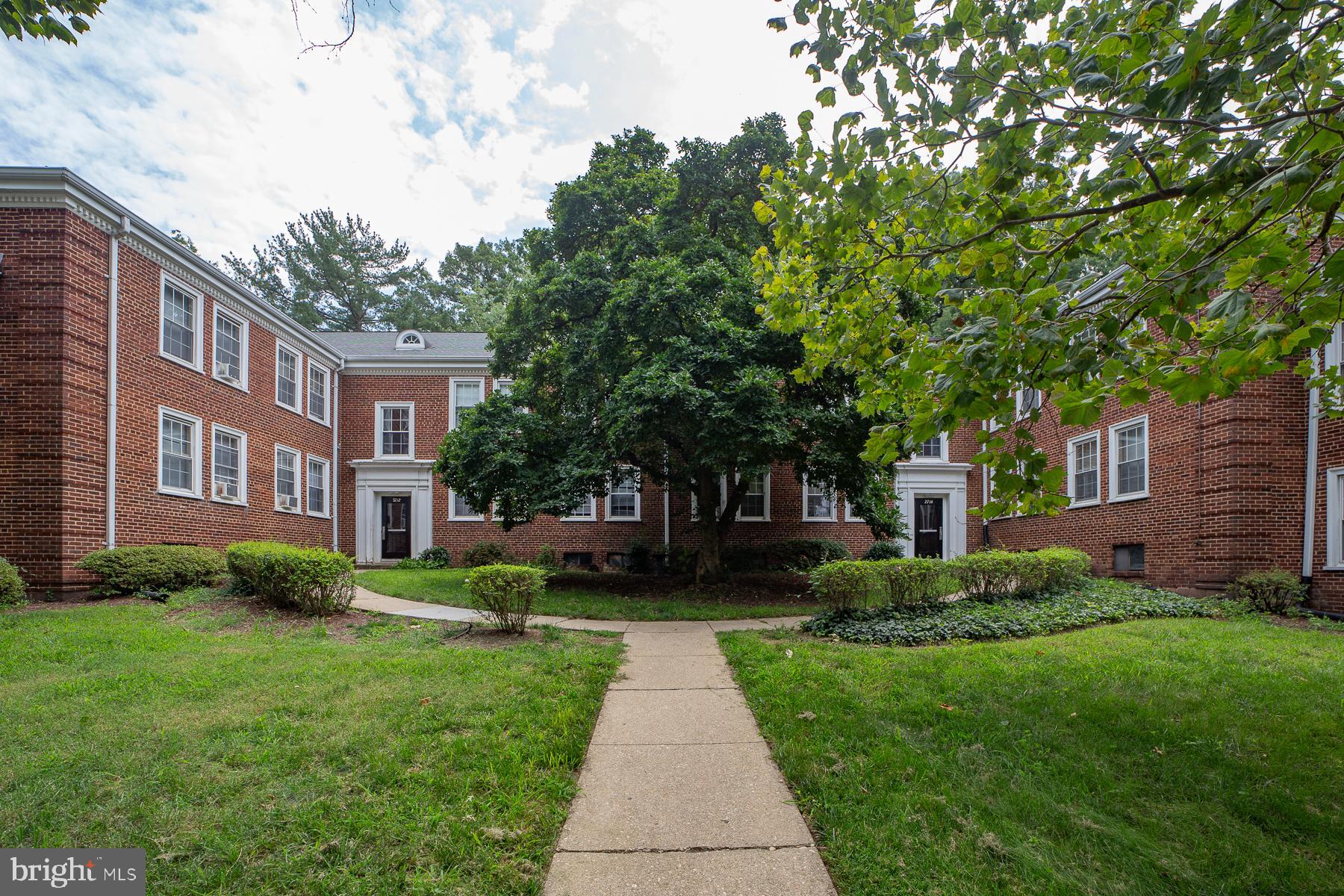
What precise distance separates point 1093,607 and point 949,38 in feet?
27.1

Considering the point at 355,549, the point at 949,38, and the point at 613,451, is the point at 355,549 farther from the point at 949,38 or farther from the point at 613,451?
the point at 949,38

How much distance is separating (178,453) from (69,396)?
2767 millimetres

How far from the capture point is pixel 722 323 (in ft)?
33.5

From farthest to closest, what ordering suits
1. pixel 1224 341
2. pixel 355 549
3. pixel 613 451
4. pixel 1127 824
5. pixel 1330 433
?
pixel 355 549 → pixel 613 451 → pixel 1330 433 → pixel 1127 824 → pixel 1224 341

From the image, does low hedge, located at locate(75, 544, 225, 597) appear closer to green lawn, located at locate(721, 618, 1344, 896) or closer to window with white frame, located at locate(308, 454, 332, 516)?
window with white frame, located at locate(308, 454, 332, 516)

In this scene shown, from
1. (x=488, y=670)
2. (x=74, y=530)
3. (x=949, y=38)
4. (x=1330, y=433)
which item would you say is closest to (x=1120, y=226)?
(x=949, y=38)

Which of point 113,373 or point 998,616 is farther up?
point 113,373

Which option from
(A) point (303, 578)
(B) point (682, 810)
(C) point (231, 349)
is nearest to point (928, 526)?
(A) point (303, 578)

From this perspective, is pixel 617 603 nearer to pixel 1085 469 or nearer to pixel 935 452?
pixel 1085 469

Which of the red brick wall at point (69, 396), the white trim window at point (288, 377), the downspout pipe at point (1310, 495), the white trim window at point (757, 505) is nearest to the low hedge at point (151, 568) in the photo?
the red brick wall at point (69, 396)

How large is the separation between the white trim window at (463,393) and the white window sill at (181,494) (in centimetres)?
694

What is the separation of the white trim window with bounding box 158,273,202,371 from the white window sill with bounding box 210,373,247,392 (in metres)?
0.54

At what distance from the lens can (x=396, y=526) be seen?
19453 millimetres

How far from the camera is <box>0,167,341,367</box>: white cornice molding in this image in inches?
404
